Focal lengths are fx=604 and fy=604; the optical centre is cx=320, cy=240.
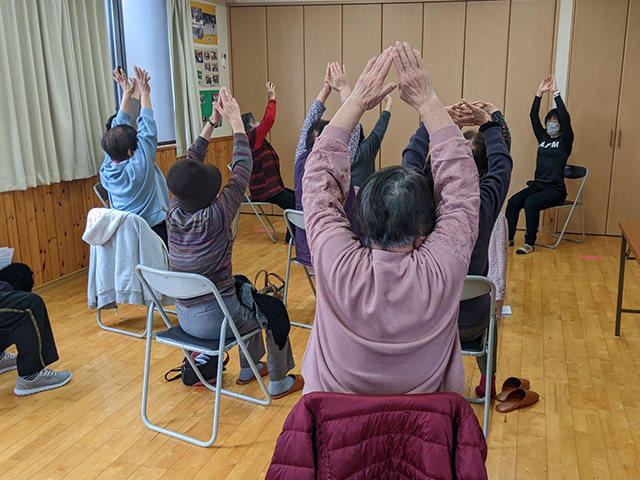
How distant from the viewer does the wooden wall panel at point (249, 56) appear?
6938 mm

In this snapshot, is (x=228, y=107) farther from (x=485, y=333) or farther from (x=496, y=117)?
(x=485, y=333)

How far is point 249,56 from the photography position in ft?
23.1

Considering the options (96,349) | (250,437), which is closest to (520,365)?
(250,437)

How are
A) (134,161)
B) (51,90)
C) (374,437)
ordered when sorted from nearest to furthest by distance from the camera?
(374,437)
(134,161)
(51,90)

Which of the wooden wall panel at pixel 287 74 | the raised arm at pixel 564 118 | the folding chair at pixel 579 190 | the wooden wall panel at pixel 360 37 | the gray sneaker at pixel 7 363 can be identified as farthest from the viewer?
the wooden wall panel at pixel 287 74

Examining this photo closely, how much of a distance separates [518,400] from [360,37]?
15.8 feet

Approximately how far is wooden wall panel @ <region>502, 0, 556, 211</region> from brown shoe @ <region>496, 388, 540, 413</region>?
3993 mm

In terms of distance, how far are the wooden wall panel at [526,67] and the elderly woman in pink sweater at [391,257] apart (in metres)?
5.27

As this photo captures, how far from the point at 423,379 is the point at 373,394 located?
0.12 m

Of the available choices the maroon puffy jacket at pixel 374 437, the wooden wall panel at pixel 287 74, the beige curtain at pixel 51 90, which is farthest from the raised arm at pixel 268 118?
the maroon puffy jacket at pixel 374 437

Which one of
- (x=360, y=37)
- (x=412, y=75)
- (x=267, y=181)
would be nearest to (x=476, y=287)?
(x=412, y=75)

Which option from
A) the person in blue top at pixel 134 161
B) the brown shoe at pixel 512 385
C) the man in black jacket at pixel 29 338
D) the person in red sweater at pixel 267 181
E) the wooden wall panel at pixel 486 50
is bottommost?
the brown shoe at pixel 512 385

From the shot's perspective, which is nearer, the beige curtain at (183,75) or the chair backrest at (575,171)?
the chair backrest at (575,171)

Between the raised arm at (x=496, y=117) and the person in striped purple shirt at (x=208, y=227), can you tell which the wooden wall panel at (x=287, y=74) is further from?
the raised arm at (x=496, y=117)
